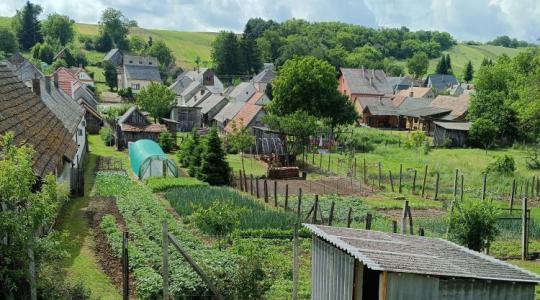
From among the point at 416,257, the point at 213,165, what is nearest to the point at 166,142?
the point at 213,165

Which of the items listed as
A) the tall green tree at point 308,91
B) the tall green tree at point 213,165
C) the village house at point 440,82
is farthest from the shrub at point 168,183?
the village house at point 440,82

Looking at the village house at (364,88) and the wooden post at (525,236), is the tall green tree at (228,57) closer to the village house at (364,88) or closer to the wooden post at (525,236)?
the village house at (364,88)

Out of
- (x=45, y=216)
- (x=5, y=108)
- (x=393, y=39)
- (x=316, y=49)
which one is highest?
(x=393, y=39)

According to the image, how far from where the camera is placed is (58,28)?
129125 millimetres

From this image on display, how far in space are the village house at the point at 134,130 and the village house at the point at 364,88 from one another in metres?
32.3

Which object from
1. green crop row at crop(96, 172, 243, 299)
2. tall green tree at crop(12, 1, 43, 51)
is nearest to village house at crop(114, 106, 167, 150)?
green crop row at crop(96, 172, 243, 299)

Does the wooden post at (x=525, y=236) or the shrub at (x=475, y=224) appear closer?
the shrub at (x=475, y=224)

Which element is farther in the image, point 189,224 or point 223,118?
point 223,118

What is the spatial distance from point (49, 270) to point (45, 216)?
13.6ft

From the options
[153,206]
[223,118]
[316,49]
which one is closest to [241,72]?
[316,49]

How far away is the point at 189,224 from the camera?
2122 cm

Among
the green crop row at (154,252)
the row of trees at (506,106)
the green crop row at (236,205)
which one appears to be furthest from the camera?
the row of trees at (506,106)

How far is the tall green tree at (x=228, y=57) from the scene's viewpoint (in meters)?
102

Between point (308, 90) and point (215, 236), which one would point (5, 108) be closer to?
point (215, 236)
